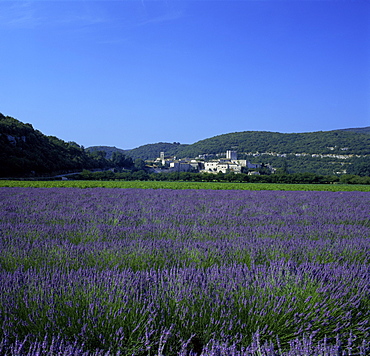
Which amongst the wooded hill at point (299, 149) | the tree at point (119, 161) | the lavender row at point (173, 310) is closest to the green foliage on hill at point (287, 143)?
the wooded hill at point (299, 149)

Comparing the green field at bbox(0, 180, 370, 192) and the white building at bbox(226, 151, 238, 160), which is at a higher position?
the white building at bbox(226, 151, 238, 160)

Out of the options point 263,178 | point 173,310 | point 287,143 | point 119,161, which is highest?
point 287,143

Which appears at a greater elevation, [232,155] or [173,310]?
[232,155]

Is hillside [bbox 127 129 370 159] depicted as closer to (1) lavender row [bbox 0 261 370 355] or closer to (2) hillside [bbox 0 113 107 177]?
(2) hillside [bbox 0 113 107 177]

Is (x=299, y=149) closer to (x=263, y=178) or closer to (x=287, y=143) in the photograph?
(x=287, y=143)

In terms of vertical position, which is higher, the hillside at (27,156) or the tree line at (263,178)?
the hillside at (27,156)

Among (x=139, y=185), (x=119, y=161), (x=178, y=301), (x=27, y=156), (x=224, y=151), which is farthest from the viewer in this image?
(x=224, y=151)

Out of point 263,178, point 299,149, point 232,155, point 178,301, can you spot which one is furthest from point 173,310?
point 232,155

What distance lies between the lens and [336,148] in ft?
366

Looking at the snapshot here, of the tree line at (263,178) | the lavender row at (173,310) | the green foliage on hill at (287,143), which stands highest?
the green foliage on hill at (287,143)

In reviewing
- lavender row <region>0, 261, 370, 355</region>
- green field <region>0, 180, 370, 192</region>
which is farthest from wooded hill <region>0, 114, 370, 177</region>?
lavender row <region>0, 261, 370, 355</region>

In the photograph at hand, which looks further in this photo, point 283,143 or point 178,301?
point 283,143

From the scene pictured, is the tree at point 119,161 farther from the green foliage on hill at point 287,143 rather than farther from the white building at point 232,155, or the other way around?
the green foliage on hill at point 287,143

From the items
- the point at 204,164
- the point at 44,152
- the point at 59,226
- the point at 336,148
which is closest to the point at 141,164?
the point at 204,164
